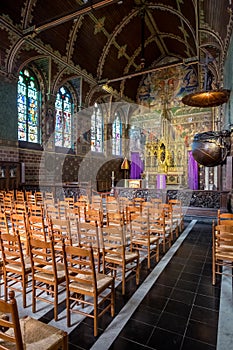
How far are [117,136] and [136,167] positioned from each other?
291 cm

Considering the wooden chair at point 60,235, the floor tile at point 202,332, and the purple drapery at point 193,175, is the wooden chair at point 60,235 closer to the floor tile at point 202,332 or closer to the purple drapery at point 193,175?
the floor tile at point 202,332

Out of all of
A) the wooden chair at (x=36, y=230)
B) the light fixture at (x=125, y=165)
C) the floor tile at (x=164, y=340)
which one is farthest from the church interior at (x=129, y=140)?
the light fixture at (x=125, y=165)

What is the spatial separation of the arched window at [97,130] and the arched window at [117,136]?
153 cm

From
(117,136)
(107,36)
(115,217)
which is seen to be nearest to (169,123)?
(117,136)

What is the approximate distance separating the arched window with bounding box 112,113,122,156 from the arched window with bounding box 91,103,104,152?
5.03 feet

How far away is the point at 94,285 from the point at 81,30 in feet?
41.2

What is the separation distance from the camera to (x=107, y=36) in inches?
507

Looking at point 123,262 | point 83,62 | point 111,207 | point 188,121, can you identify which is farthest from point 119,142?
point 123,262

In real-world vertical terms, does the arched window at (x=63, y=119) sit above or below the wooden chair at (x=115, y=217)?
above

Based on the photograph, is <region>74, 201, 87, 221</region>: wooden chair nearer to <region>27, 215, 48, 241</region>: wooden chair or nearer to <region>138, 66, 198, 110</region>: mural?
<region>27, 215, 48, 241</region>: wooden chair

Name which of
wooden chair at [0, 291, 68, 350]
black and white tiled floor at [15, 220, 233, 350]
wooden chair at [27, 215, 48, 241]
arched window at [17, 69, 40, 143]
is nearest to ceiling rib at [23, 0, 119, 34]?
arched window at [17, 69, 40, 143]

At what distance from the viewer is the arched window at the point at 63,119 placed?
42.3 feet

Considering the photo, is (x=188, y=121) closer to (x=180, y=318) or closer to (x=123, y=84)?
(x=123, y=84)

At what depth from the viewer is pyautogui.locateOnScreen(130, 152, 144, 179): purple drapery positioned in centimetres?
1794
